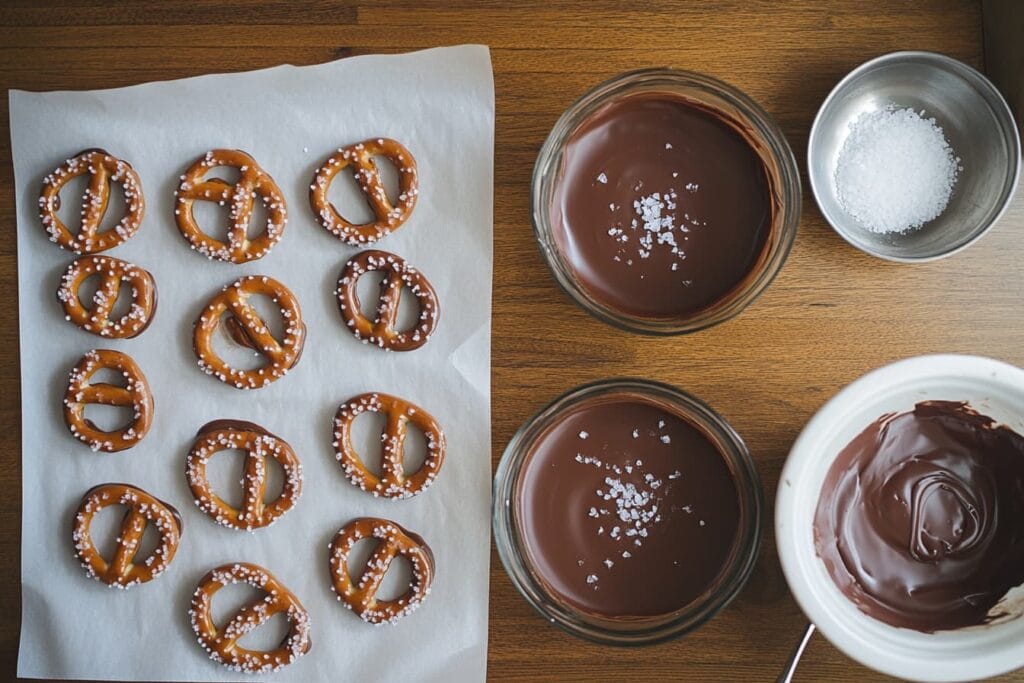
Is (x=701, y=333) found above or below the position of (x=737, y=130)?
below

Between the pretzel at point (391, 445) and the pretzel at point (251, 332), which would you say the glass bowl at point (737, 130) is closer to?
the pretzel at point (391, 445)

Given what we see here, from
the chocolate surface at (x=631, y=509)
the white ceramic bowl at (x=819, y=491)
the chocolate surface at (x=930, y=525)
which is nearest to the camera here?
the white ceramic bowl at (x=819, y=491)

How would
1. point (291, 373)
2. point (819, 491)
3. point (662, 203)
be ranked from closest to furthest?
point (819, 491) → point (662, 203) → point (291, 373)

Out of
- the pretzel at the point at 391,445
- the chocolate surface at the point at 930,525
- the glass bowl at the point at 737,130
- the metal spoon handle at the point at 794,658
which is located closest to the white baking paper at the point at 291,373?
the pretzel at the point at 391,445

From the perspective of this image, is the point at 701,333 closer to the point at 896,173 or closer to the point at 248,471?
the point at 896,173

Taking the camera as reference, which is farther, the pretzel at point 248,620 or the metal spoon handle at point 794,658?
the pretzel at point 248,620

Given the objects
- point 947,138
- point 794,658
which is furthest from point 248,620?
point 947,138

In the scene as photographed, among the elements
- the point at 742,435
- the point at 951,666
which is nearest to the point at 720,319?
the point at 742,435
